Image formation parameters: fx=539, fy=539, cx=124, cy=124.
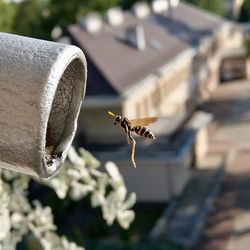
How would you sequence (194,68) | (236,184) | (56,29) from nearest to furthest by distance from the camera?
1. (236,184)
2. (194,68)
3. (56,29)

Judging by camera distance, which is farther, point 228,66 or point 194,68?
point 228,66

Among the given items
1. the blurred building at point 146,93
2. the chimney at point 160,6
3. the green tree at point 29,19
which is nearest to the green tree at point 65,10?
the green tree at point 29,19

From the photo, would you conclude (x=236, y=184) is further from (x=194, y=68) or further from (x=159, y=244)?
(x=194, y=68)

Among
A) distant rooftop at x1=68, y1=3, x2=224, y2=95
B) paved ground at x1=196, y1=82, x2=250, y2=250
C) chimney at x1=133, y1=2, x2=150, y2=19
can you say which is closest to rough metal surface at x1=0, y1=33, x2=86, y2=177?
paved ground at x1=196, y1=82, x2=250, y2=250

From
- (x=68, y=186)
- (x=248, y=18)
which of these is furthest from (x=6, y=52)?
(x=248, y=18)

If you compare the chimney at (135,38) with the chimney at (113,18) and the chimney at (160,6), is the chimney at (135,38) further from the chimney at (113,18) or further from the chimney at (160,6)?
the chimney at (160,6)

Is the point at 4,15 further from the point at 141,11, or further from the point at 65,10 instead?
the point at 65,10
